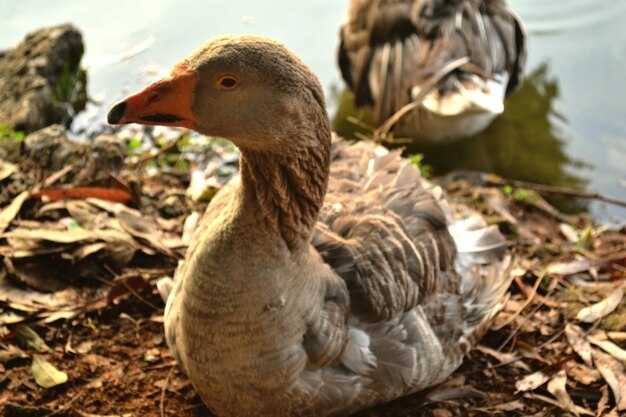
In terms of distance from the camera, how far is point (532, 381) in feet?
9.85

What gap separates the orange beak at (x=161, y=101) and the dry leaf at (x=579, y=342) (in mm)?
2010

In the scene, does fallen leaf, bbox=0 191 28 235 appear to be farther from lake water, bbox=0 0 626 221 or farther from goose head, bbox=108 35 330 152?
lake water, bbox=0 0 626 221

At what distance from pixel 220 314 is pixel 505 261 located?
1.53 metres

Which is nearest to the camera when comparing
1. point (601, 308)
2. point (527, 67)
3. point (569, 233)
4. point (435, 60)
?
point (601, 308)

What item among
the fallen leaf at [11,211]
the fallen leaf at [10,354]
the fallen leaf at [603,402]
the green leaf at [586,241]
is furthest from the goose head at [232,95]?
the green leaf at [586,241]

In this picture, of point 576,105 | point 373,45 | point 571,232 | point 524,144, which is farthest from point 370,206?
point 576,105

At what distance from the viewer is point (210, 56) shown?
2041mm

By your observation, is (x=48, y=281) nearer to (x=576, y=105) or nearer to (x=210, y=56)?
(x=210, y=56)

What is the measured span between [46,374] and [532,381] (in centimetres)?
188

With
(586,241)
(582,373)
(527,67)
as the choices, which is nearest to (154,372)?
(582,373)

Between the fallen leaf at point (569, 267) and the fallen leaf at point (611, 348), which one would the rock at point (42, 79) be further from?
the fallen leaf at point (611, 348)

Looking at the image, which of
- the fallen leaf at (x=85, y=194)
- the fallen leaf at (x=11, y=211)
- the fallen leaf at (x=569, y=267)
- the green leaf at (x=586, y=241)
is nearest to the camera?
the fallen leaf at (x=11, y=211)

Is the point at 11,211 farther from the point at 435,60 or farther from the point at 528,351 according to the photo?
the point at 435,60

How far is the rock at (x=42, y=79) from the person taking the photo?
14.6 ft
